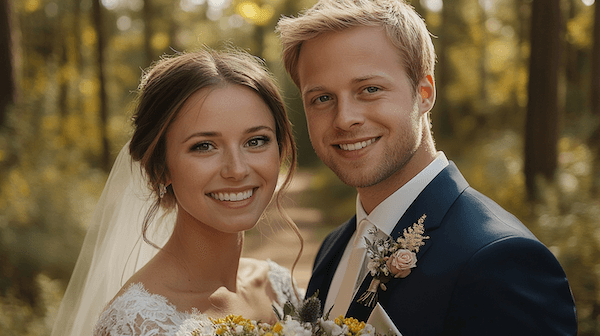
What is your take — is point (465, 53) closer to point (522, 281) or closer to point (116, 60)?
point (116, 60)

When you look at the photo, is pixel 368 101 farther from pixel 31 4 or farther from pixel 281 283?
pixel 31 4

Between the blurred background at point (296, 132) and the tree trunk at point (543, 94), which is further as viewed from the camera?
the tree trunk at point (543, 94)

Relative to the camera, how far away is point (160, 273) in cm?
285

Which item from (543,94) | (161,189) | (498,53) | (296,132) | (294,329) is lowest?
(296,132)

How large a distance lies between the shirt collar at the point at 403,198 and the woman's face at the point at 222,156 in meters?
0.66

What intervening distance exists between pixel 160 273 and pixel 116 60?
22.9 m

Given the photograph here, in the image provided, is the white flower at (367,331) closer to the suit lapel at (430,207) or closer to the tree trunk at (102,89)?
the suit lapel at (430,207)

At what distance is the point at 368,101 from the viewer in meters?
2.81

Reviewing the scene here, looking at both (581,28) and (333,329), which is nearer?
(333,329)

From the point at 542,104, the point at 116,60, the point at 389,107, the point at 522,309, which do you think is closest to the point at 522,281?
the point at 522,309

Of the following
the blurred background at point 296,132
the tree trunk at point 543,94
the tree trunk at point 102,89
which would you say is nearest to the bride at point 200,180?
the blurred background at point 296,132

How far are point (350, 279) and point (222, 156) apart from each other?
97cm

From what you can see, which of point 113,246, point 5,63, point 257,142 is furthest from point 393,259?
point 5,63

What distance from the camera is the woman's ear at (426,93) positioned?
299cm
